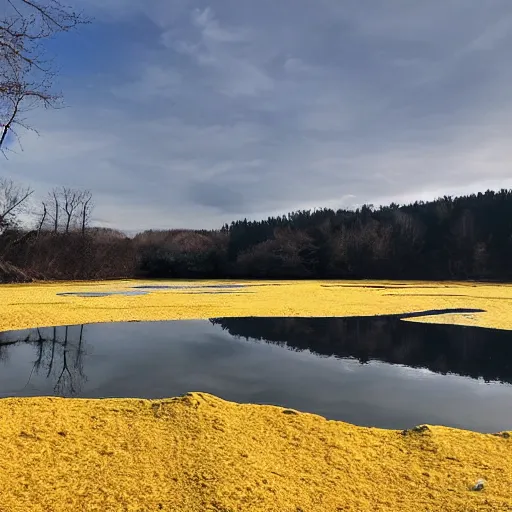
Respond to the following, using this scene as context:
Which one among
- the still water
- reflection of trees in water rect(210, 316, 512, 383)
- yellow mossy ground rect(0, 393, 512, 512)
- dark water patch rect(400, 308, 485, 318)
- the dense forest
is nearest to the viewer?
yellow mossy ground rect(0, 393, 512, 512)

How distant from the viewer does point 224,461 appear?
461cm

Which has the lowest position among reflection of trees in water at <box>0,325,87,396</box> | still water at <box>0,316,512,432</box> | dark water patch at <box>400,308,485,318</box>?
reflection of trees in water at <box>0,325,87,396</box>

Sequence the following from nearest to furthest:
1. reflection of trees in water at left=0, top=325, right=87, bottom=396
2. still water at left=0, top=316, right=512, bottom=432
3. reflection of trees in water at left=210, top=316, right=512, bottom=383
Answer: still water at left=0, top=316, right=512, bottom=432 < reflection of trees in water at left=0, top=325, right=87, bottom=396 < reflection of trees in water at left=210, top=316, right=512, bottom=383

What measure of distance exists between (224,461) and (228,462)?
0.05 meters

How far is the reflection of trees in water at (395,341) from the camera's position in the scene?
10016 mm

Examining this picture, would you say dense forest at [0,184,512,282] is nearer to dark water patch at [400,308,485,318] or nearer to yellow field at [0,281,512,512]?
dark water patch at [400,308,485,318]

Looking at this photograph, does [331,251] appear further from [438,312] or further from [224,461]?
[224,461]

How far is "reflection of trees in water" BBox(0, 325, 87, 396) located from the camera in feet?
26.7

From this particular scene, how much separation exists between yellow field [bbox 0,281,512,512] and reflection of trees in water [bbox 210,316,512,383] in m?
4.56

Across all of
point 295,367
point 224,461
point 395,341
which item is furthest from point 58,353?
point 395,341

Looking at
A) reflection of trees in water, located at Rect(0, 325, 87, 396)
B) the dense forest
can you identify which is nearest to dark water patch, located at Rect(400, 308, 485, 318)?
reflection of trees in water, located at Rect(0, 325, 87, 396)

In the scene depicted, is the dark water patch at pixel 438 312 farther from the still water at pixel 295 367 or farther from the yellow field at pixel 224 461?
the yellow field at pixel 224 461

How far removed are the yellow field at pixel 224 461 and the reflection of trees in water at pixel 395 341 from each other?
15.0 ft

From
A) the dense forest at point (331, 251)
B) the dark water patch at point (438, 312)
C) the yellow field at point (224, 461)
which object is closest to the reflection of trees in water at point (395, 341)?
the dark water patch at point (438, 312)
